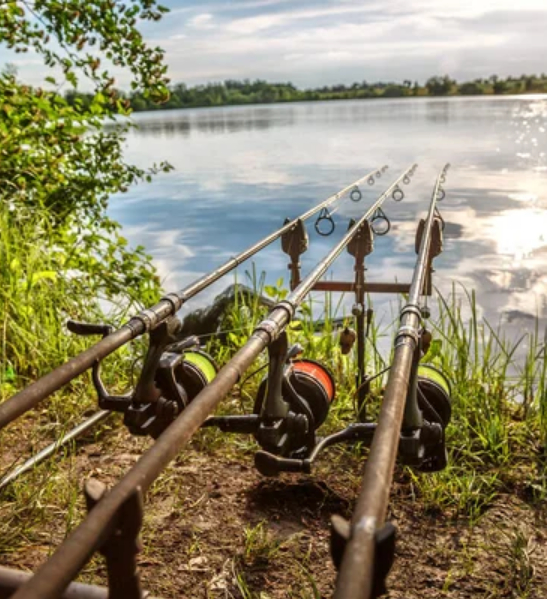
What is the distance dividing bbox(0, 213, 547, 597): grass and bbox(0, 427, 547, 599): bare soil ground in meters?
0.01

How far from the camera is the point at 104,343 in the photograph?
188 cm

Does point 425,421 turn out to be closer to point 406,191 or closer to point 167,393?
point 167,393

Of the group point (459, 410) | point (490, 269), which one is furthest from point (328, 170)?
point (459, 410)

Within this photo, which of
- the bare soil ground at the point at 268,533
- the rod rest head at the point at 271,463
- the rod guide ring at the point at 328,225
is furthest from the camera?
the rod guide ring at the point at 328,225

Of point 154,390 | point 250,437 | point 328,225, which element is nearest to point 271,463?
point 154,390

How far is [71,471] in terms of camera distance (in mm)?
3109

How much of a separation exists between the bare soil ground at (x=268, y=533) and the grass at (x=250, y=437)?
1 centimetres

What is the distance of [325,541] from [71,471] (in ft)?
3.80

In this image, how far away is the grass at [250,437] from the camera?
8.66 feet

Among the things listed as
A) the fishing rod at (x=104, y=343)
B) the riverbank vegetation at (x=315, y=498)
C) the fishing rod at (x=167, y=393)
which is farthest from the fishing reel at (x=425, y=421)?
the fishing rod at (x=104, y=343)

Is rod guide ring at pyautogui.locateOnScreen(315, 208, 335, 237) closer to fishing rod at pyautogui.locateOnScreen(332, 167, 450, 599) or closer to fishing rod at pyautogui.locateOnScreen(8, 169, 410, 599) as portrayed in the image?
fishing rod at pyautogui.locateOnScreen(332, 167, 450, 599)

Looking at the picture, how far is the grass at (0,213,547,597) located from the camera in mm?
2639

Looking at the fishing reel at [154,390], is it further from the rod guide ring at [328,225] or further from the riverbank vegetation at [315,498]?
the rod guide ring at [328,225]

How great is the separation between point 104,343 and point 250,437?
1768mm
